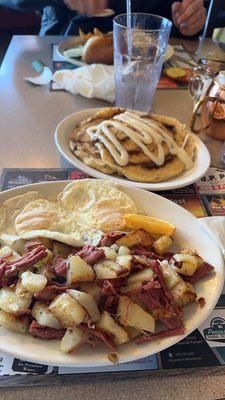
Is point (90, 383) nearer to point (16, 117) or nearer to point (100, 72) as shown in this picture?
point (16, 117)

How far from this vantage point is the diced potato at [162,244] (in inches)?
27.5

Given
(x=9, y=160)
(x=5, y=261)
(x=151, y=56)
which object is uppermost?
(x=151, y=56)

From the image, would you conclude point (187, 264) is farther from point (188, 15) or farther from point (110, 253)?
point (188, 15)

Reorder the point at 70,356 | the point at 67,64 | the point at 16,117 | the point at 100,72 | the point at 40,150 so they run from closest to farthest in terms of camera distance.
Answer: the point at 70,356 < the point at 40,150 < the point at 16,117 < the point at 100,72 < the point at 67,64

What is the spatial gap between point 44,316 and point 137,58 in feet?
3.33

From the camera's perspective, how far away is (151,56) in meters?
1.29

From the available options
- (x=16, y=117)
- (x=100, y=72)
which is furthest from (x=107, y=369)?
(x=100, y=72)

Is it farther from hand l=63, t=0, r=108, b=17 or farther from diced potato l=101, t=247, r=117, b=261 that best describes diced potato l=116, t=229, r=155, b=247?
hand l=63, t=0, r=108, b=17

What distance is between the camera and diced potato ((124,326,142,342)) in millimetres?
558

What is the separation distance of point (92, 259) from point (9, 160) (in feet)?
1.86

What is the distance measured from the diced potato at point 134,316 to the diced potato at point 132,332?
13mm

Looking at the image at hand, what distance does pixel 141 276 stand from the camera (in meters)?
0.59

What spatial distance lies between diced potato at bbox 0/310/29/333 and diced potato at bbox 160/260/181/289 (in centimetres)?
24

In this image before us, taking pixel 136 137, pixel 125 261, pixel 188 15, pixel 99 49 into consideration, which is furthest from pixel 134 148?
pixel 188 15
